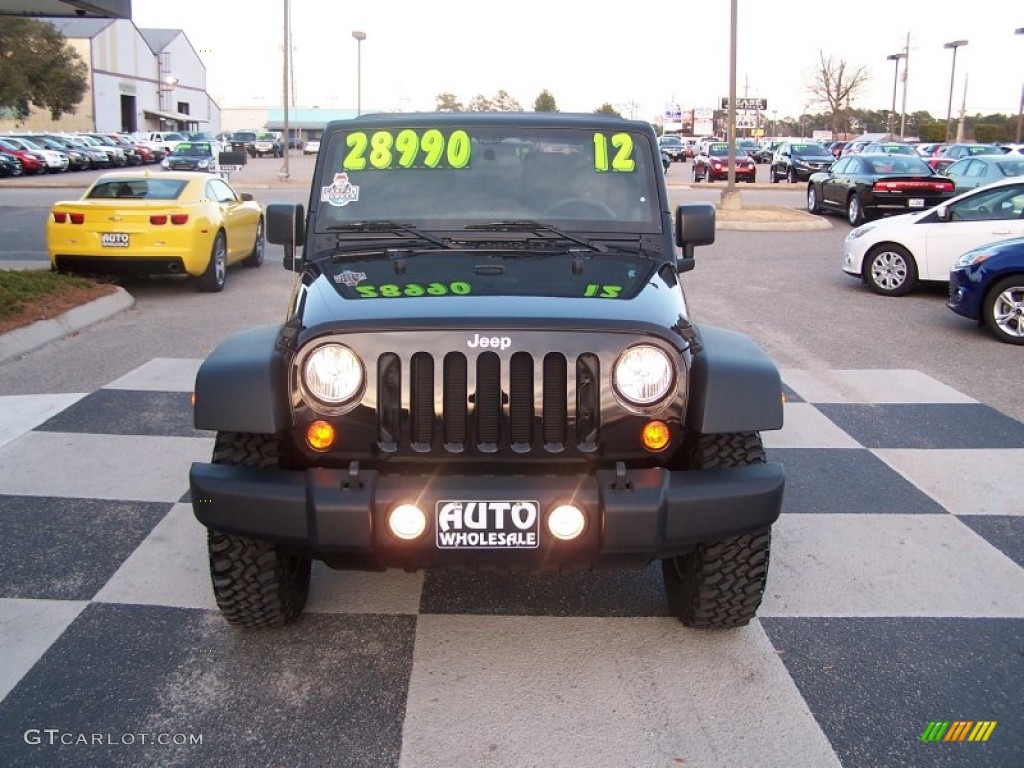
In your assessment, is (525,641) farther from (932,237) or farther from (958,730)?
(932,237)

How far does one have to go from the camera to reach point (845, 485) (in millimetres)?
5594

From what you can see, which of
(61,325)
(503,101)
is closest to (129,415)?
(61,325)

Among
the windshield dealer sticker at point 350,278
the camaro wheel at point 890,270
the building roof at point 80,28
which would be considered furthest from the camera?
the building roof at point 80,28

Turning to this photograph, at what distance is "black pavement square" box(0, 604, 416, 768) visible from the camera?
3.06 meters

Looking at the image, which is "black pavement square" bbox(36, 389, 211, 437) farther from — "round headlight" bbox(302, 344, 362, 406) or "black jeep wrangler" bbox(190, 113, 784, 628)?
"round headlight" bbox(302, 344, 362, 406)

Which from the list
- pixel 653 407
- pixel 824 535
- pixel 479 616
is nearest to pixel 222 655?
pixel 479 616

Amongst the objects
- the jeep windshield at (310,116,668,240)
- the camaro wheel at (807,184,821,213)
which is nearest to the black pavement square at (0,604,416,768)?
the jeep windshield at (310,116,668,240)

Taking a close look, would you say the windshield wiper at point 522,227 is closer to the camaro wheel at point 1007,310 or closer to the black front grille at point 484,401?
the black front grille at point 484,401

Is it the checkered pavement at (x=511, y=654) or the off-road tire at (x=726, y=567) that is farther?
the off-road tire at (x=726, y=567)

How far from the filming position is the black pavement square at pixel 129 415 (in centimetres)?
641

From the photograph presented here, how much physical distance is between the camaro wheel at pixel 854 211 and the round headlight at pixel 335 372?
18.4 meters

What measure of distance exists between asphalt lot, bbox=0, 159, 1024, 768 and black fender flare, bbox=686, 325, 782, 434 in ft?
3.01

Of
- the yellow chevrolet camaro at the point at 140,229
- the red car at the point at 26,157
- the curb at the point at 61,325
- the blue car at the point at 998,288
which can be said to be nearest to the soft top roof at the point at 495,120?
the curb at the point at 61,325

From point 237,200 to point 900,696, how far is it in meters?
11.8
